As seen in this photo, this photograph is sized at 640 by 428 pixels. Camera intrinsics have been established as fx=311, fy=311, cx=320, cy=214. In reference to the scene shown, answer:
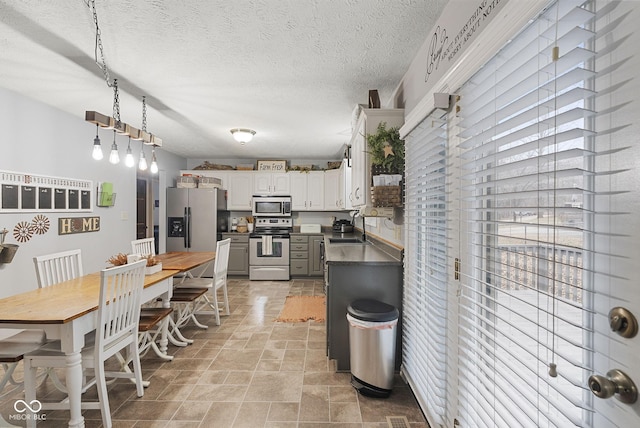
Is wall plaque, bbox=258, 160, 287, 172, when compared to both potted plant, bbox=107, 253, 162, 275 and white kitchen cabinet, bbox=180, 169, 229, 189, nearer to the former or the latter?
white kitchen cabinet, bbox=180, 169, 229, 189

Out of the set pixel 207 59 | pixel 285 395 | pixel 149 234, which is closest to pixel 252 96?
pixel 207 59

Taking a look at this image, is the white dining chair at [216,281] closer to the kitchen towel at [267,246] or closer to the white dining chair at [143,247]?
the white dining chair at [143,247]

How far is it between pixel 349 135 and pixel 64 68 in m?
3.23

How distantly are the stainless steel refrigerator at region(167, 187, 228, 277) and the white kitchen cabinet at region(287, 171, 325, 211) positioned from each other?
1508mm

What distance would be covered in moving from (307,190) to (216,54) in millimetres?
4057

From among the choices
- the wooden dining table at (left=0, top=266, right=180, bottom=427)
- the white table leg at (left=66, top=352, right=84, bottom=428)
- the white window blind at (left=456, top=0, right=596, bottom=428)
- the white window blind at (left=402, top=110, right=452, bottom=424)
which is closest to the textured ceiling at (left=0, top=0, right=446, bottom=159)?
the white window blind at (left=402, top=110, right=452, bottom=424)

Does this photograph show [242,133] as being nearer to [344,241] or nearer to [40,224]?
[344,241]

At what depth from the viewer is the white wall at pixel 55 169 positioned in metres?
2.96

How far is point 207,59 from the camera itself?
93.8 inches

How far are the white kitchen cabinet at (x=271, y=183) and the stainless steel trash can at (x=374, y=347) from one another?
14.1 ft

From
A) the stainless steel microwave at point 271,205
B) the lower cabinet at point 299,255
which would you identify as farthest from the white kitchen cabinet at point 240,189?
the lower cabinet at point 299,255

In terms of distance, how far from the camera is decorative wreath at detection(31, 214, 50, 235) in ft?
10.5

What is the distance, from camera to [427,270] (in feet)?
6.49

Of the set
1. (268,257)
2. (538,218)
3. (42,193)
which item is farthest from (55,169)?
(538,218)
